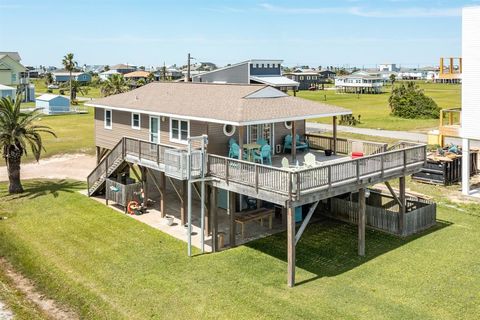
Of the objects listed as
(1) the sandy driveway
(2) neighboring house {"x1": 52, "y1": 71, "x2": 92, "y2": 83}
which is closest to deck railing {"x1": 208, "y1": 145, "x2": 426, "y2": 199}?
(1) the sandy driveway

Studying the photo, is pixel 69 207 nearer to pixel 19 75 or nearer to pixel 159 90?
pixel 159 90

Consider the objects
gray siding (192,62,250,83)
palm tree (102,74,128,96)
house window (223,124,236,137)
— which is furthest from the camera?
palm tree (102,74,128,96)

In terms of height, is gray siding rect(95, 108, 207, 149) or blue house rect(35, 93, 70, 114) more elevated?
blue house rect(35, 93, 70, 114)

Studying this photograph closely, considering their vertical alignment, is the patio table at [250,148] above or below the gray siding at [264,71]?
below

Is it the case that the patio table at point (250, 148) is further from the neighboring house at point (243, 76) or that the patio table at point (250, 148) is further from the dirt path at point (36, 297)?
the neighboring house at point (243, 76)

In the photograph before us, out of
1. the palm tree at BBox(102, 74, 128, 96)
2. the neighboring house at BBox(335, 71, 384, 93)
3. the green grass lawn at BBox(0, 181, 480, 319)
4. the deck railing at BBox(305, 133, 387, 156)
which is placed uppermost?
the neighboring house at BBox(335, 71, 384, 93)

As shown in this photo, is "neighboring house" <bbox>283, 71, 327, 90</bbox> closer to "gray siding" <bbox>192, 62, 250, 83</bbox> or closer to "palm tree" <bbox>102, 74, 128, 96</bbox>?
"palm tree" <bbox>102, 74, 128, 96</bbox>

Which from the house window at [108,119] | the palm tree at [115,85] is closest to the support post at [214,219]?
the house window at [108,119]

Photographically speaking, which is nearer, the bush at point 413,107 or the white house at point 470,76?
the white house at point 470,76
